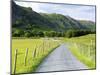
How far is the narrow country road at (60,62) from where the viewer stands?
248cm

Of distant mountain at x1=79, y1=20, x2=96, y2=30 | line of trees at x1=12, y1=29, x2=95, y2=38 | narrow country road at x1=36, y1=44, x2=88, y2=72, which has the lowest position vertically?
narrow country road at x1=36, y1=44, x2=88, y2=72

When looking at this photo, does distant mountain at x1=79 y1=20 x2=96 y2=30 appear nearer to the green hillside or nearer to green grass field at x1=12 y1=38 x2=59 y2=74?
the green hillside

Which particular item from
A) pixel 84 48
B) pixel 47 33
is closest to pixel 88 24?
pixel 84 48

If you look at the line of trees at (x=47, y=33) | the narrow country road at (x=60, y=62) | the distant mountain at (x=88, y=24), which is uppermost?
the distant mountain at (x=88, y=24)

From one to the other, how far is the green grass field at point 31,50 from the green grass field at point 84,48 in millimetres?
224

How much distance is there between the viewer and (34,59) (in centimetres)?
243

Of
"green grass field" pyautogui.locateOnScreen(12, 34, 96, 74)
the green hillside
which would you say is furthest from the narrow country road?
the green hillside

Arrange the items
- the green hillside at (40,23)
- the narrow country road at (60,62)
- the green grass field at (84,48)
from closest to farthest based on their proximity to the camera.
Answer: the green hillside at (40,23)
the narrow country road at (60,62)
the green grass field at (84,48)

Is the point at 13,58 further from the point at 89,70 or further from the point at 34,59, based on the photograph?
the point at 89,70

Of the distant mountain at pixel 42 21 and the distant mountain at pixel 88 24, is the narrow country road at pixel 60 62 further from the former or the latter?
the distant mountain at pixel 88 24

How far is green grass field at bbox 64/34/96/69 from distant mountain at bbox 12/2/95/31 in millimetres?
143

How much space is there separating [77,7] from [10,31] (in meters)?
0.90

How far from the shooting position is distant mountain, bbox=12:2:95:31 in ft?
7.72

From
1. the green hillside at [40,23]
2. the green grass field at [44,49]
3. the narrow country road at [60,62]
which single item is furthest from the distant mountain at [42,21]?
the narrow country road at [60,62]
